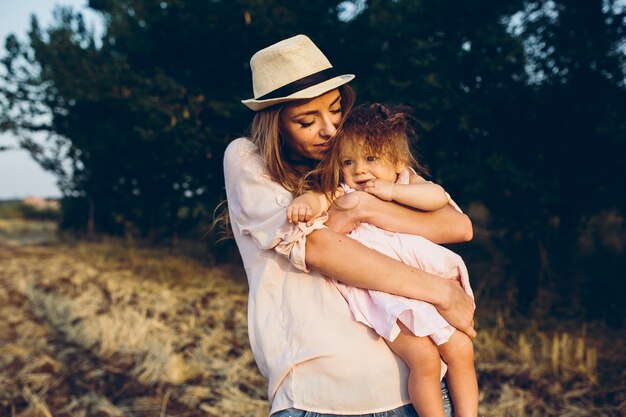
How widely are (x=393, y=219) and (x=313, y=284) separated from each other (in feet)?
1.20

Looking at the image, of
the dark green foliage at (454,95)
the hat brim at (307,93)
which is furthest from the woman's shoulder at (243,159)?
the dark green foliage at (454,95)

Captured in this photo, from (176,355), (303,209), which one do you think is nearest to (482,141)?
(176,355)

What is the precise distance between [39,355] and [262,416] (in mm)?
2601

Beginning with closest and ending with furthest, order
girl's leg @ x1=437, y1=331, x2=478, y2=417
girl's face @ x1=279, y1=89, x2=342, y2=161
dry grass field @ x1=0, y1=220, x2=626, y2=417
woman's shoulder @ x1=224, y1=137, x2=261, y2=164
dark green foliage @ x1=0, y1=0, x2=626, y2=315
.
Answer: girl's leg @ x1=437, y1=331, x2=478, y2=417 → woman's shoulder @ x1=224, y1=137, x2=261, y2=164 → girl's face @ x1=279, y1=89, x2=342, y2=161 → dry grass field @ x1=0, y1=220, x2=626, y2=417 → dark green foliage @ x1=0, y1=0, x2=626, y2=315

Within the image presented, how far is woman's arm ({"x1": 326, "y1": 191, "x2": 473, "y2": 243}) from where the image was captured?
1.82 metres

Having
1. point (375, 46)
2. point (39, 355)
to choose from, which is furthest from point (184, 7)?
point (39, 355)

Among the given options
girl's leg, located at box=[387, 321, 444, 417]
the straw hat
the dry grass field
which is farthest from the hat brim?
the dry grass field

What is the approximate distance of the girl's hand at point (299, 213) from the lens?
159cm

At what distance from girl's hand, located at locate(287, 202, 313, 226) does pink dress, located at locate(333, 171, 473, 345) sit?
27cm

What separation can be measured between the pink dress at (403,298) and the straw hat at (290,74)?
1.30 feet

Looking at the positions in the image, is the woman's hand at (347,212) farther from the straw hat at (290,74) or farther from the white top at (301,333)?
the straw hat at (290,74)

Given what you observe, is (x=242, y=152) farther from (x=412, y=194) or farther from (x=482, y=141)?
(x=482, y=141)

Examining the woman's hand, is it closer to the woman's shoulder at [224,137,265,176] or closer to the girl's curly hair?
Result: the girl's curly hair

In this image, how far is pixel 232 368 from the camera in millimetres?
4559
